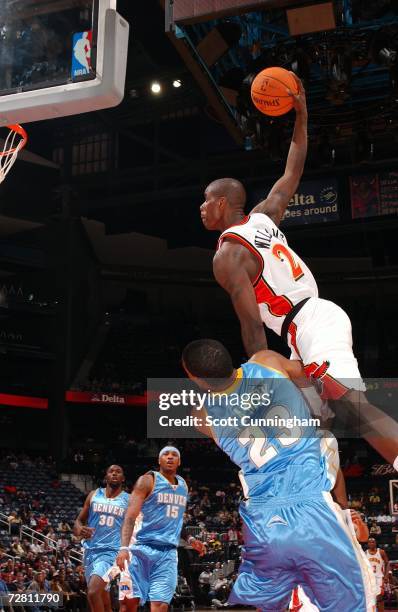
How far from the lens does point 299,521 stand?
9.29 feet

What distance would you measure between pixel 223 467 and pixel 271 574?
21.3 meters

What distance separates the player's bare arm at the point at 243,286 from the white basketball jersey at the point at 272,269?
0.17ft

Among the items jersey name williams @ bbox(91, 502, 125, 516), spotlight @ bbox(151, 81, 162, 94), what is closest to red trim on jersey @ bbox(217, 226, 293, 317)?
jersey name williams @ bbox(91, 502, 125, 516)

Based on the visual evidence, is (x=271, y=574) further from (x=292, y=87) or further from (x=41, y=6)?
(x=41, y=6)

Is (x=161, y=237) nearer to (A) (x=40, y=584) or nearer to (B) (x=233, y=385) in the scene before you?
(A) (x=40, y=584)

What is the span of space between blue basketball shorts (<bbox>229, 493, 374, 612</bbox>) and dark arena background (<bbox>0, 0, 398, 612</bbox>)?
0.19 feet

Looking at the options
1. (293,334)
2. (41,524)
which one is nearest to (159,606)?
(293,334)

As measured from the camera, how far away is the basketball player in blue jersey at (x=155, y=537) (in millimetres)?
6523

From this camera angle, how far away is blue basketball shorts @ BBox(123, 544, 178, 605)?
257 inches

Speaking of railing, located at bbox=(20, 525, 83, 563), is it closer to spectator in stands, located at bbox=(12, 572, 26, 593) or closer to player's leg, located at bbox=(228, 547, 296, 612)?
spectator in stands, located at bbox=(12, 572, 26, 593)

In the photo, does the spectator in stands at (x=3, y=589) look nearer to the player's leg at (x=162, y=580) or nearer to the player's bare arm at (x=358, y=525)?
the player's leg at (x=162, y=580)

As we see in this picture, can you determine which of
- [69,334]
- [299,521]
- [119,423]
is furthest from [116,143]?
[299,521]

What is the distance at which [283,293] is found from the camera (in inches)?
161

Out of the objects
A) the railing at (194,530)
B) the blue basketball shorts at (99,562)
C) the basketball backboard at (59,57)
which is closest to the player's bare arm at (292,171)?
the basketball backboard at (59,57)
